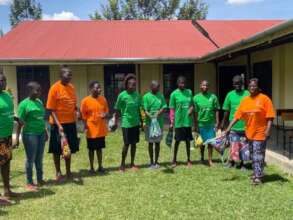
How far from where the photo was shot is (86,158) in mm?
8820

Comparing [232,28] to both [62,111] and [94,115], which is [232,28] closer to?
[94,115]

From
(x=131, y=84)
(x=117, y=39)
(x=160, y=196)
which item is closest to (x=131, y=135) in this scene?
(x=131, y=84)

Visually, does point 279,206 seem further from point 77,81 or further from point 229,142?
point 77,81

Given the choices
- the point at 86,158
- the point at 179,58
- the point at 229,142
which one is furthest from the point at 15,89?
the point at 229,142

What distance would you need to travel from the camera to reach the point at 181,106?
24.5 ft

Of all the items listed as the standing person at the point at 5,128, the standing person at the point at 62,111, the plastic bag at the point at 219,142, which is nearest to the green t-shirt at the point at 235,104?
the plastic bag at the point at 219,142

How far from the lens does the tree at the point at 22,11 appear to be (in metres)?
46.4

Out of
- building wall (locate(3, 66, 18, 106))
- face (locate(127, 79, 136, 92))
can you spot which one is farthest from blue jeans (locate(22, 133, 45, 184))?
building wall (locate(3, 66, 18, 106))

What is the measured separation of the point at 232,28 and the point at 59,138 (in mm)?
14675

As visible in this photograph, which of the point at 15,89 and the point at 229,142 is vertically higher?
the point at 15,89

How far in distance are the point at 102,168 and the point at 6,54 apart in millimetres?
9840

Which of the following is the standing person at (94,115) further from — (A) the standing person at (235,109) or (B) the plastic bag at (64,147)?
(A) the standing person at (235,109)

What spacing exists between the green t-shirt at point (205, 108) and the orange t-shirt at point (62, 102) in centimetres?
224

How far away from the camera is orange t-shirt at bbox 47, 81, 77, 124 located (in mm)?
6543
